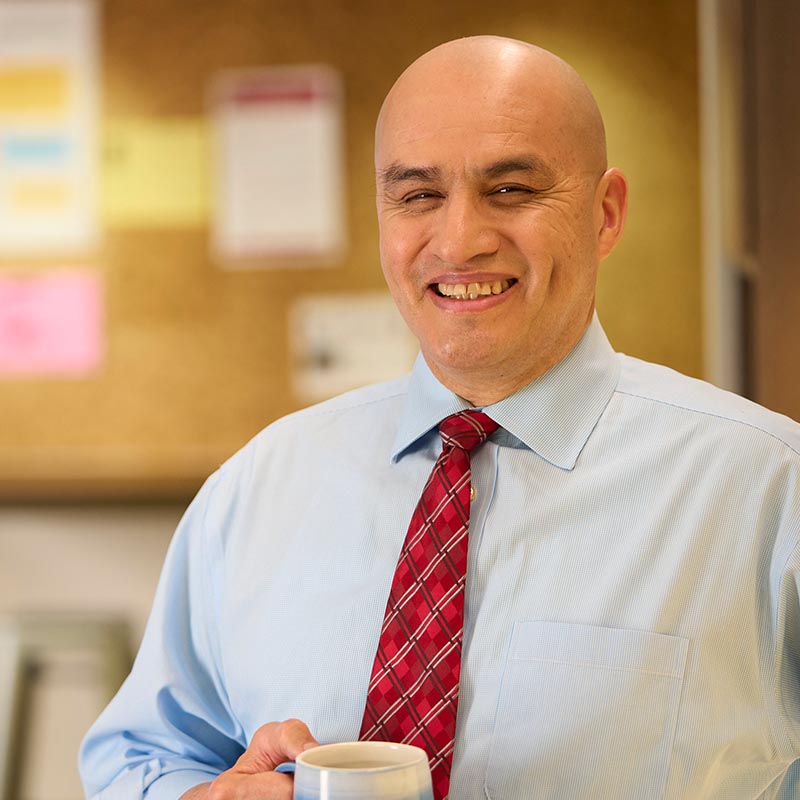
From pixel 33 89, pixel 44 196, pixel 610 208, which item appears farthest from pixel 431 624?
pixel 33 89

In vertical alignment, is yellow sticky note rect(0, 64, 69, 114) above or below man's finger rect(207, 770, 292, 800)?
above

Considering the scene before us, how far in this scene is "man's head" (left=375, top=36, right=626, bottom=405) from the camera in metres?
1.11

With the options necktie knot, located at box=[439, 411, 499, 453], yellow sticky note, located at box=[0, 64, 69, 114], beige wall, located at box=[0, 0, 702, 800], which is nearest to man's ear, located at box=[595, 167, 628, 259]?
necktie knot, located at box=[439, 411, 499, 453]

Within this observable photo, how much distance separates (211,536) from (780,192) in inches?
36.1

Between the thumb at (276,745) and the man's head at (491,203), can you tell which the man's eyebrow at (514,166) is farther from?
the thumb at (276,745)

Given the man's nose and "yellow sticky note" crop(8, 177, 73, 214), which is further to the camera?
"yellow sticky note" crop(8, 177, 73, 214)

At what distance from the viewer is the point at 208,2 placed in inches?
106

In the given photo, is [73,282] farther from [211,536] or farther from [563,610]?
[563,610]

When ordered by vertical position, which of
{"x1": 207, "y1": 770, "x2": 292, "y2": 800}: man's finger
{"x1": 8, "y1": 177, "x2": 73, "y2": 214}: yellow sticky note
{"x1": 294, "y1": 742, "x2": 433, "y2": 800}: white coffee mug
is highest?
{"x1": 8, "y1": 177, "x2": 73, "y2": 214}: yellow sticky note

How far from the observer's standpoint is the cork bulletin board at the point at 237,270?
2588mm

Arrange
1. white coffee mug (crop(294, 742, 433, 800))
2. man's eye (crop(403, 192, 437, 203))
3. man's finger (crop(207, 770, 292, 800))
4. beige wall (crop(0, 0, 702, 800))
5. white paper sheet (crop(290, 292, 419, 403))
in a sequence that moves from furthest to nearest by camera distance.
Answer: white paper sheet (crop(290, 292, 419, 403)) → beige wall (crop(0, 0, 702, 800)) → man's eye (crop(403, 192, 437, 203)) → man's finger (crop(207, 770, 292, 800)) → white coffee mug (crop(294, 742, 433, 800))

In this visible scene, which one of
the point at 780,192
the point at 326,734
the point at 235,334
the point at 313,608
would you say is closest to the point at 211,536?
the point at 313,608

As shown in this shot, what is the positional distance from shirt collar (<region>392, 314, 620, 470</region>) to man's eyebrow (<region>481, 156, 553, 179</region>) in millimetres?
194

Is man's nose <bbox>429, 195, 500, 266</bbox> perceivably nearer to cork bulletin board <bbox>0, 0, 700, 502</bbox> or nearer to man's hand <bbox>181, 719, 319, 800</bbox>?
man's hand <bbox>181, 719, 319, 800</bbox>
